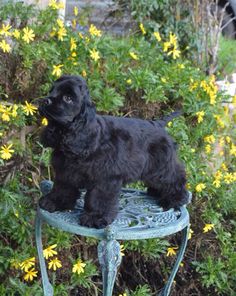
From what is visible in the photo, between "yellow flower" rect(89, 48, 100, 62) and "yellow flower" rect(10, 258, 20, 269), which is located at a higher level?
"yellow flower" rect(89, 48, 100, 62)

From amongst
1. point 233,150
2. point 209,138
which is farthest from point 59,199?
point 233,150

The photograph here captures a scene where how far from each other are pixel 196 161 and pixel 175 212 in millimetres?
1170

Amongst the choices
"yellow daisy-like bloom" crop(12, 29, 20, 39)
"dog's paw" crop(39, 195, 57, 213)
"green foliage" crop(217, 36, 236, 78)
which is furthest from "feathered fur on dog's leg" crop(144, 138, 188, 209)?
"green foliage" crop(217, 36, 236, 78)

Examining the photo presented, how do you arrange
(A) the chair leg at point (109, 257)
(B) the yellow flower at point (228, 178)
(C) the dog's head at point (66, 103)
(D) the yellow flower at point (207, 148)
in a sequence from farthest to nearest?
1. (D) the yellow flower at point (207, 148)
2. (B) the yellow flower at point (228, 178)
3. (A) the chair leg at point (109, 257)
4. (C) the dog's head at point (66, 103)

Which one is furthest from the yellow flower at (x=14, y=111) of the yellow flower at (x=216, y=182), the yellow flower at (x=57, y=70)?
the yellow flower at (x=216, y=182)

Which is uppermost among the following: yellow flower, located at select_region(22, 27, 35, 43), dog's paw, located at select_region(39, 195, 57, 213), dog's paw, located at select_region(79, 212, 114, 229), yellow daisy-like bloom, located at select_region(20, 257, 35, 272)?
yellow flower, located at select_region(22, 27, 35, 43)

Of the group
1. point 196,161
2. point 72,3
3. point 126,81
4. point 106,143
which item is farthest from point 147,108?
point 72,3

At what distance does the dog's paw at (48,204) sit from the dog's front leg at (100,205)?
0.60 ft

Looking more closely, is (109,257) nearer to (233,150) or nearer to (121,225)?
(121,225)

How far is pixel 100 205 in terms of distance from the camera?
2.31 metres

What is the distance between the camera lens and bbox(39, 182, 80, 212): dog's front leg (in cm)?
245

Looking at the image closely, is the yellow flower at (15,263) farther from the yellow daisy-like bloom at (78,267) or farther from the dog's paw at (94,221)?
the dog's paw at (94,221)

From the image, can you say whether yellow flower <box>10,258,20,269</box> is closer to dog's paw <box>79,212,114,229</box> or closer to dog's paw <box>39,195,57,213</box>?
dog's paw <box>39,195,57,213</box>

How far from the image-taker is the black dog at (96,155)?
2.15 metres
